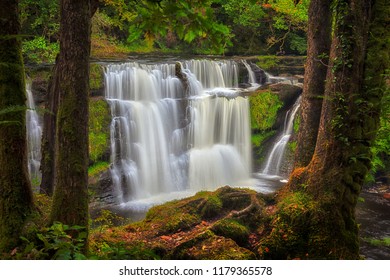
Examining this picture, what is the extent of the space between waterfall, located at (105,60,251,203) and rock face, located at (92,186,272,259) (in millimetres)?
6871

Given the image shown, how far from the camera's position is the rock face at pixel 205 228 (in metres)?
5.27

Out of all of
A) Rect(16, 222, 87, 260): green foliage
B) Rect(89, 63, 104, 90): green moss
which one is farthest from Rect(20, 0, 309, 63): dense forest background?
Rect(16, 222, 87, 260): green foliage

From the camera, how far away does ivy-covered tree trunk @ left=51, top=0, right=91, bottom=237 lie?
3928 mm

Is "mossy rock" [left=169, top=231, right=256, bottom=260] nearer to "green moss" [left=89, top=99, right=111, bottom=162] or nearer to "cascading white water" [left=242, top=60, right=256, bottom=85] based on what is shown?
"green moss" [left=89, top=99, right=111, bottom=162]

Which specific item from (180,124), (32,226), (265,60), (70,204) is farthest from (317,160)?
(265,60)

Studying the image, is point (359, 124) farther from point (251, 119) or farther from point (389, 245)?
point (251, 119)

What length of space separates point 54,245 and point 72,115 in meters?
1.35

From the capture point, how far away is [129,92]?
15.6 metres

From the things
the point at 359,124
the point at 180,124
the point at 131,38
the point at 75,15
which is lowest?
the point at 180,124

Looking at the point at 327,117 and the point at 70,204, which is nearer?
the point at 70,204

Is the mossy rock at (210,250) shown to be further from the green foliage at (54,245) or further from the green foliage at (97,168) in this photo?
the green foliage at (97,168)

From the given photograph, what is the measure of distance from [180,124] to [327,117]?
10831 mm

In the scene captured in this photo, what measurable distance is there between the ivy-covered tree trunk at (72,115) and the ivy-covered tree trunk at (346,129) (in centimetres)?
282

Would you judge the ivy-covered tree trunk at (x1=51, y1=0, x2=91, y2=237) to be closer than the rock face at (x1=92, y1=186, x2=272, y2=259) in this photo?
Yes
